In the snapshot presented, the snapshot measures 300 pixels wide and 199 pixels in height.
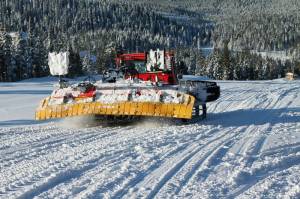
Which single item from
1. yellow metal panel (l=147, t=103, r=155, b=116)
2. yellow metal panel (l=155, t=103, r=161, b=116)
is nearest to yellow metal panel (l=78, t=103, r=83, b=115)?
yellow metal panel (l=147, t=103, r=155, b=116)

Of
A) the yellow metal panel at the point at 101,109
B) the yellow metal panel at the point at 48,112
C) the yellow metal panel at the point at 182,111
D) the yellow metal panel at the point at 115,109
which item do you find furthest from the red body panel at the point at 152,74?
the yellow metal panel at the point at 48,112

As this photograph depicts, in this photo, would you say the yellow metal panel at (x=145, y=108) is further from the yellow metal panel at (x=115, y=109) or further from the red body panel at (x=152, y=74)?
the red body panel at (x=152, y=74)

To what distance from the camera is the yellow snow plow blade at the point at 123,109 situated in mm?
12859

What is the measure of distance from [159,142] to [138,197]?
12.9 ft

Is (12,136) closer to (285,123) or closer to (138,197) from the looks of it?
(138,197)

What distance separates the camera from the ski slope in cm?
654

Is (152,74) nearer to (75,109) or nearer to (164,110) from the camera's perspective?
(164,110)

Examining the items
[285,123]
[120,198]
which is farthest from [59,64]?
[120,198]

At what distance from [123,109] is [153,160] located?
496 cm

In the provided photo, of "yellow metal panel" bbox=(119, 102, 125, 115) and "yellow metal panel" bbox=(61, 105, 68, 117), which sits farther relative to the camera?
"yellow metal panel" bbox=(61, 105, 68, 117)

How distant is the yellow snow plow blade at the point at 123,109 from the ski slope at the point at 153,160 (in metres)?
0.33

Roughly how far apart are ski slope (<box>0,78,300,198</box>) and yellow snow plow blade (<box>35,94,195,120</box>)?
1.09ft

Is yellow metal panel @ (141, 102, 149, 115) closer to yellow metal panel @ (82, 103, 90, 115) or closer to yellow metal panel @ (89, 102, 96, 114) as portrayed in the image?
yellow metal panel @ (89, 102, 96, 114)

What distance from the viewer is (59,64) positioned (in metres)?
14.6
